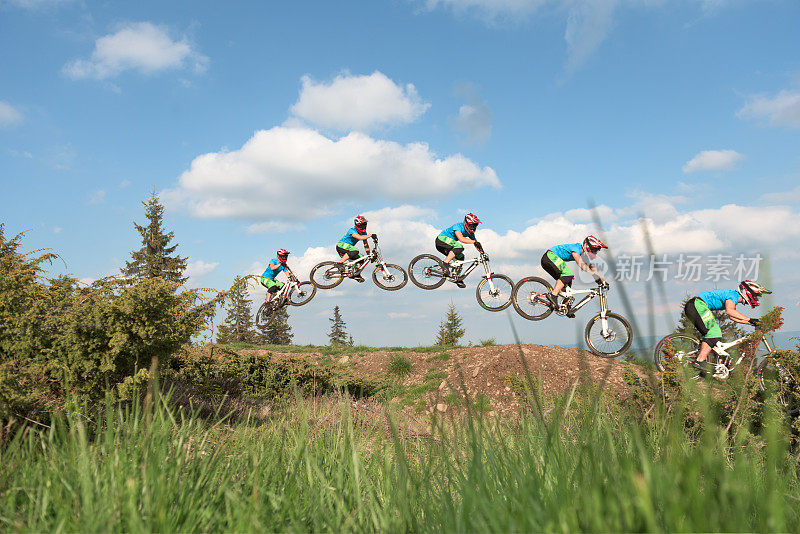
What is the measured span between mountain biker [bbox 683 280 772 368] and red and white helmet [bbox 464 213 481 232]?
547cm

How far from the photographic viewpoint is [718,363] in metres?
10.9

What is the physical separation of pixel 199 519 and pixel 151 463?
13.8 inches

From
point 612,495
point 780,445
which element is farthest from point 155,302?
point 780,445

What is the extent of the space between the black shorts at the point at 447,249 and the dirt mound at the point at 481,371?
3.12 m

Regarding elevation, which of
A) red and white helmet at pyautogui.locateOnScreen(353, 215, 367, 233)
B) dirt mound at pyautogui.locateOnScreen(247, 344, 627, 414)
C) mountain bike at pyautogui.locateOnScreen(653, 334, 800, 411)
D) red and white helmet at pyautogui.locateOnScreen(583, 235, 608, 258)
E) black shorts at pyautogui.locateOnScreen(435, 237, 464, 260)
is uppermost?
red and white helmet at pyautogui.locateOnScreen(353, 215, 367, 233)

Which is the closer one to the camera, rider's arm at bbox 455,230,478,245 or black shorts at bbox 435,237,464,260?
rider's arm at bbox 455,230,478,245

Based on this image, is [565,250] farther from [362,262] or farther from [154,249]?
[154,249]

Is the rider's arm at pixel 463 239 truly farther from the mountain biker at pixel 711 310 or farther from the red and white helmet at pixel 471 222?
the mountain biker at pixel 711 310

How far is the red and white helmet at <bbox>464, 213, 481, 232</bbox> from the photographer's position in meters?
12.5

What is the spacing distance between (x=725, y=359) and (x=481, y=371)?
235 inches

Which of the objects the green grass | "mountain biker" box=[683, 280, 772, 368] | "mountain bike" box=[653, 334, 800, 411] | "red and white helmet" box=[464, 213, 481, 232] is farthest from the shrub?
"mountain biker" box=[683, 280, 772, 368]

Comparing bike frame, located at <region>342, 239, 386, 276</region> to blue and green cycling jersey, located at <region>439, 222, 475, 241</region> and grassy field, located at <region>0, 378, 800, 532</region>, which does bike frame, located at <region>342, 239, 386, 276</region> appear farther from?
grassy field, located at <region>0, 378, 800, 532</region>

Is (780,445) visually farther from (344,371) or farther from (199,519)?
(344,371)

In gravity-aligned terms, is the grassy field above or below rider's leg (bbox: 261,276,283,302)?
below
